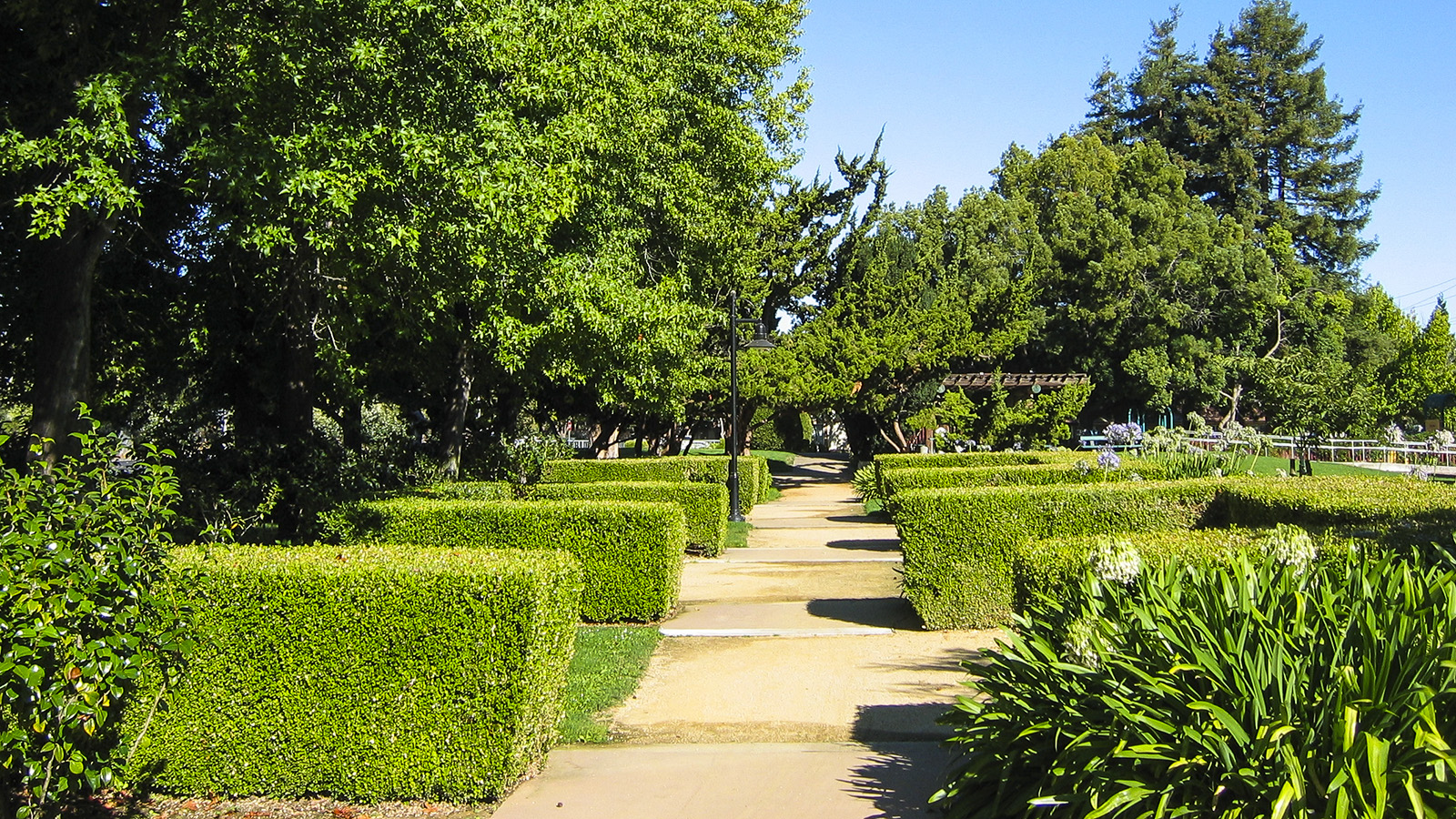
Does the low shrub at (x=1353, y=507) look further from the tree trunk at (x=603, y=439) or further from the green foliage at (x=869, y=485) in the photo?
the tree trunk at (x=603, y=439)

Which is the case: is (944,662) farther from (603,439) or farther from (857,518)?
(603,439)

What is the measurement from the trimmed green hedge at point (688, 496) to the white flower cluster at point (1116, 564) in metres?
9.15

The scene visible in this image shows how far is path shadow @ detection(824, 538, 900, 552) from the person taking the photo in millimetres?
17595

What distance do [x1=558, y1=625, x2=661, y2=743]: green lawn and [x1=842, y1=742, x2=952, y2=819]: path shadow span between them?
169 cm

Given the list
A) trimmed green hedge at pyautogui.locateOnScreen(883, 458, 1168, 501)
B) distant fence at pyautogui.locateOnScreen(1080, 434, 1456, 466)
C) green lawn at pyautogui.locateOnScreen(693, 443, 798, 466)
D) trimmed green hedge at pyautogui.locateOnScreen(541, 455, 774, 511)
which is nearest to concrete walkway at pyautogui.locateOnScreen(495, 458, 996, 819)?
trimmed green hedge at pyautogui.locateOnScreen(883, 458, 1168, 501)

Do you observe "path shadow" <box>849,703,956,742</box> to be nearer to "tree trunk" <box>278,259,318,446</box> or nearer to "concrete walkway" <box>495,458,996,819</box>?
"concrete walkway" <box>495,458,996,819</box>

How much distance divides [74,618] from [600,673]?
4.92 metres

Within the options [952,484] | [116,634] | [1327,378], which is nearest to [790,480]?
[1327,378]

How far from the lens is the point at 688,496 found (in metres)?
16.0

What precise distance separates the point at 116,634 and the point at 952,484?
14084 millimetres

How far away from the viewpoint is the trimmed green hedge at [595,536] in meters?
10.8

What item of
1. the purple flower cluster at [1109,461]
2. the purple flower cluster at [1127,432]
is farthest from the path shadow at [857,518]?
the purple flower cluster at [1109,461]

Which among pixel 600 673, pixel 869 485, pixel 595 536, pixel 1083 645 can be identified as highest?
pixel 1083 645

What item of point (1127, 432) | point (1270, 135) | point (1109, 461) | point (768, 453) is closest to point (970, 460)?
point (1127, 432)
